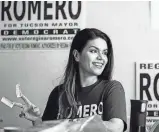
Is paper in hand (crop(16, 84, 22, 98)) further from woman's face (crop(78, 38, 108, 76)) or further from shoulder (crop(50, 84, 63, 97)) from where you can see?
woman's face (crop(78, 38, 108, 76))

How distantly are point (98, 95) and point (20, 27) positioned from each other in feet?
1.33

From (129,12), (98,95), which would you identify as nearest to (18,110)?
(98,95)

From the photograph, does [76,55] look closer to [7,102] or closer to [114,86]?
[114,86]

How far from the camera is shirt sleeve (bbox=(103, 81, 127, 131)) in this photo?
1071mm

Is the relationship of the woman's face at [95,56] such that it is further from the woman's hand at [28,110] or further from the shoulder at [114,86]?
the woman's hand at [28,110]

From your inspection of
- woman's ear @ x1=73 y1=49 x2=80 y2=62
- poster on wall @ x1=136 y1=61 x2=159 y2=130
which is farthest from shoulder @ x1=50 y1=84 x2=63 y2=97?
poster on wall @ x1=136 y1=61 x2=159 y2=130

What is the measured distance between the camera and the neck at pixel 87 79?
1117 millimetres

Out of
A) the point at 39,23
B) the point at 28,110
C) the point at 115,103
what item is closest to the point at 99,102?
the point at 115,103

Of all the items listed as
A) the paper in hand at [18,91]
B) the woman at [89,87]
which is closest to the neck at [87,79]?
the woman at [89,87]

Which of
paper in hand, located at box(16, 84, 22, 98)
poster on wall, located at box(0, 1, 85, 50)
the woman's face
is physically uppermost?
poster on wall, located at box(0, 1, 85, 50)

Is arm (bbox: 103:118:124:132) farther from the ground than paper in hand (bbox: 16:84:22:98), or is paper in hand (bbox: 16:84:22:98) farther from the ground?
paper in hand (bbox: 16:84:22:98)

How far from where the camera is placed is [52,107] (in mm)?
1121

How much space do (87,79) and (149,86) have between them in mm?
228

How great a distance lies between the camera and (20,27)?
1176mm
